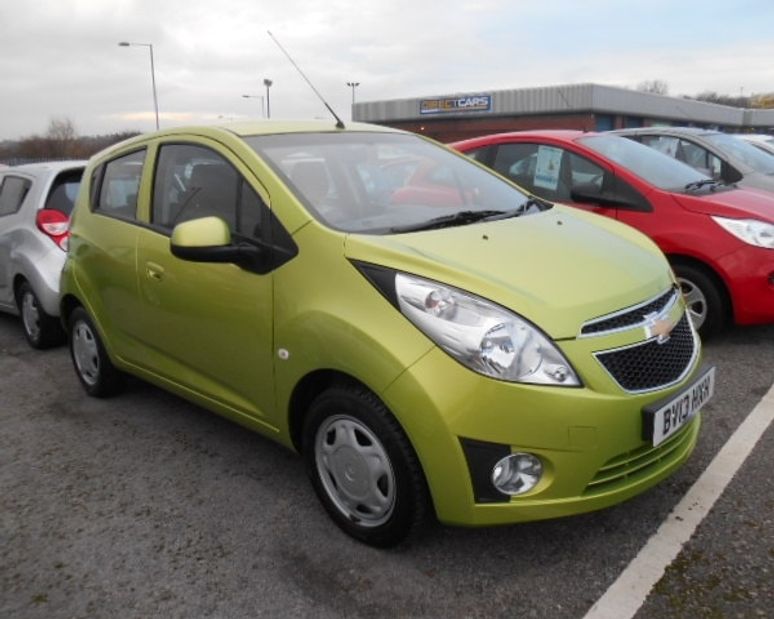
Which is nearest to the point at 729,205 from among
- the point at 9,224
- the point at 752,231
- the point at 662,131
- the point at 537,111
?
the point at 752,231

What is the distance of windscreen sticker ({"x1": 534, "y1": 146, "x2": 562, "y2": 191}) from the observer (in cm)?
556

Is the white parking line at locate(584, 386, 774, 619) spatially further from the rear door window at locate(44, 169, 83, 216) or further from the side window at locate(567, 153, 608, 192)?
the rear door window at locate(44, 169, 83, 216)

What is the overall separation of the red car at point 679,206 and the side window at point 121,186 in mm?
3023

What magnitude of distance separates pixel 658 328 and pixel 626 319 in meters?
0.16

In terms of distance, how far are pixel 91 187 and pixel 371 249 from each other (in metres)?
2.55

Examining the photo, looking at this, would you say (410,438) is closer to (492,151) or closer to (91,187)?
(91,187)

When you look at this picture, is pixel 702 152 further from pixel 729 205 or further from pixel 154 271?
pixel 154 271

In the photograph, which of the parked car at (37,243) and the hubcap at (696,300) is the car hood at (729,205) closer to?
the hubcap at (696,300)

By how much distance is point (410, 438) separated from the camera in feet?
7.64

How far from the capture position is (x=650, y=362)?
245cm

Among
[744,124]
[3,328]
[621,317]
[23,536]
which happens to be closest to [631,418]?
[621,317]

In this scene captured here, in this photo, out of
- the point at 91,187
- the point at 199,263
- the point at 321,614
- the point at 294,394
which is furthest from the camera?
the point at 91,187

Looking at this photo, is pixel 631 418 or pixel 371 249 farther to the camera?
pixel 371 249

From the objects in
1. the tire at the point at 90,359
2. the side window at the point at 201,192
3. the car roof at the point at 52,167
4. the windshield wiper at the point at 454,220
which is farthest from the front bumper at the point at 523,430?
the car roof at the point at 52,167
